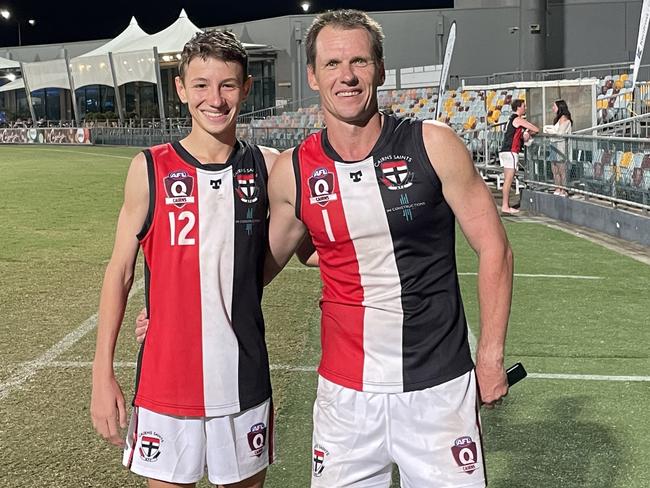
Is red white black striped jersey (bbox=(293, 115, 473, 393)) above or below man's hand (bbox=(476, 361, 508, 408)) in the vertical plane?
above

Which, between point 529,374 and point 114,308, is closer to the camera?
point 114,308

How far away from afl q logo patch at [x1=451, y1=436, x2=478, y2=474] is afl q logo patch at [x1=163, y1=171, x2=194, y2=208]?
3.42ft

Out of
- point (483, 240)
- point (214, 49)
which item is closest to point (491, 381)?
point (483, 240)

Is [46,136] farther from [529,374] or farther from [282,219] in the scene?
[282,219]

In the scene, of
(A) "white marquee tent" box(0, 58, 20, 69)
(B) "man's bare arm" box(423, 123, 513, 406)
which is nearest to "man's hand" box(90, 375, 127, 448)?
(B) "man's bare arm" box(423, 123, 513, 406)

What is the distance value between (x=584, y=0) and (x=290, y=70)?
14422mm

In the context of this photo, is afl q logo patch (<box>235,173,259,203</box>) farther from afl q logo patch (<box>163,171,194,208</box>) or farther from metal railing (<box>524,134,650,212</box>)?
metal railing (<box>524,134,650,212</box>)

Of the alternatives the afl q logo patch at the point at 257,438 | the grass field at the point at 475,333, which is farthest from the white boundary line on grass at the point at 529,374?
the afl q logo patch at the point at 257,438

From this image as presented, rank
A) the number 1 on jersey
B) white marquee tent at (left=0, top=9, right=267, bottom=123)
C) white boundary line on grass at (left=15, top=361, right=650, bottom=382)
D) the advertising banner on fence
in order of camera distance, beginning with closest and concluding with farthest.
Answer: the number 1 on jersey, white boundary line on grass at (left=15, top=361, right=650, bottom=382), white marquee tent at (left=0, top=9, right=267, bottom=123), the advertising banner on fence

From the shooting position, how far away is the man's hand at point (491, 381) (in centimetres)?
264

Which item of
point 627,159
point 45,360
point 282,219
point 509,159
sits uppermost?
point 282,219

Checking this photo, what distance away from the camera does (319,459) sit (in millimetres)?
2699

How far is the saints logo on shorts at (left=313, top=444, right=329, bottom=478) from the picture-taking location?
2.68 metres

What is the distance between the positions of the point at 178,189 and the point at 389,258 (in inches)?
25.9
